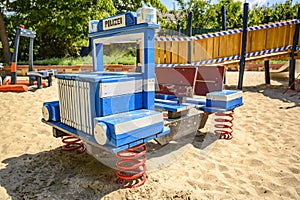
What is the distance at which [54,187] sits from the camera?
2744 millimetres

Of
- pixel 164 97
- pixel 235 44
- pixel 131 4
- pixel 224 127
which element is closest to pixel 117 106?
pixel 164 97

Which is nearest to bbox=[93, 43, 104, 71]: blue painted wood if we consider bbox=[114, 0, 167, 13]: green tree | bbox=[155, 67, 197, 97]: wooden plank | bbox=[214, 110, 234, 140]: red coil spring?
bbox=[155, 67, 197, 97]: wooden plank

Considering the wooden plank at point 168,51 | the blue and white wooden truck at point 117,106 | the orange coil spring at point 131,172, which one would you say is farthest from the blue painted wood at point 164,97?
the wooden plank at point 168,51

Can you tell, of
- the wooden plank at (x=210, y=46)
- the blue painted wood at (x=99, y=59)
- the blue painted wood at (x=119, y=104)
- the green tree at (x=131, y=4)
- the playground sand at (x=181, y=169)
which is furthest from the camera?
the green tree at (x=131, y=4)

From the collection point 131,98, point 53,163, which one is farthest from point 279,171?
point 53,163

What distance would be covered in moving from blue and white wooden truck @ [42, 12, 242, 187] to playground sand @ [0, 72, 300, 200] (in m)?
0.33

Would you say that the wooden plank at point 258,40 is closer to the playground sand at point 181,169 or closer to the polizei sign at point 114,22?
the playground sand at point 181,169

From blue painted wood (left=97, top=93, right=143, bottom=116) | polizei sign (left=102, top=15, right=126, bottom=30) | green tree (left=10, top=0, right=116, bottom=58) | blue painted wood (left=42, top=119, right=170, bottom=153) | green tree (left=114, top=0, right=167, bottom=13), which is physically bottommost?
blue painted wood (left=42, top=119, right=170, bottom=153)

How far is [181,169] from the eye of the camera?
3168 mm

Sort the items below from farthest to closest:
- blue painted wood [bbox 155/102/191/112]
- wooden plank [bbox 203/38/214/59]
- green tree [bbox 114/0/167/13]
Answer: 1. green tree [bbox 114/0/167/13]
2. wooden plank [bbox 203/38/214/59]
3. blue painted wood [bbox 155/102/191/112]

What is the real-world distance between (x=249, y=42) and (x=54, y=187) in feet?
26.3

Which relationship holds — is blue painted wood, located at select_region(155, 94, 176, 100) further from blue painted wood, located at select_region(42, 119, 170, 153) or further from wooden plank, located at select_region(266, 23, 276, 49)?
wooden plank, located at select_region(266, 23, 276, 49)

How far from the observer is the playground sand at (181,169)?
2.66m

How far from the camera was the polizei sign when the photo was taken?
2.88 m
